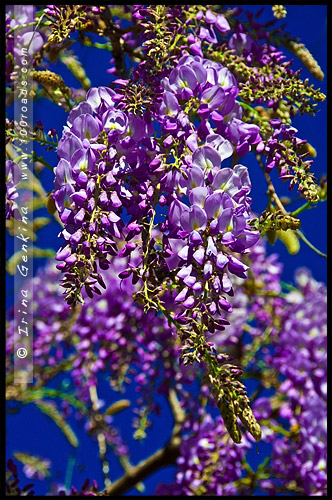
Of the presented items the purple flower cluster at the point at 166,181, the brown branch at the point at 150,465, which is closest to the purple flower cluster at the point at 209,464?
the brown branch at the point at 150,465

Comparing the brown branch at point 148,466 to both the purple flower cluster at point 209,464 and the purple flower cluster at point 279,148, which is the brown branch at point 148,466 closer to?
the purple flower cluster at point 209,464

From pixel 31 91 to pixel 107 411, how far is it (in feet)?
3.48

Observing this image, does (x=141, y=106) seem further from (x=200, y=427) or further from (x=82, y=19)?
(x=200, y=427)

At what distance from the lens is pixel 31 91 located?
1165mm

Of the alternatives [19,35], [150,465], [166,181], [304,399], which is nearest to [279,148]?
[166,181]

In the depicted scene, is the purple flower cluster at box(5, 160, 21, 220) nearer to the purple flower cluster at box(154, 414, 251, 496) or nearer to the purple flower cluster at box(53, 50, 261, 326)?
the purple flower cluster at box(53, 50, 261, 326)

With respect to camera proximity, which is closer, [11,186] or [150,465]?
[11,186]

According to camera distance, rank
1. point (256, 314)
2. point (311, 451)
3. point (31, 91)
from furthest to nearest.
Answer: point (256, 314) → point (311, 451) → point (31, 91)

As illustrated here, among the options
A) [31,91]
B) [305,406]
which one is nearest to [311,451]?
[305,406]

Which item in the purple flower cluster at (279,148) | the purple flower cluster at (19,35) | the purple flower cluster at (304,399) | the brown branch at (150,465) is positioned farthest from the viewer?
the brown branch at (150,465)

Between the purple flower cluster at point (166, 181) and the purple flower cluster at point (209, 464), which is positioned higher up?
the purple flower cluster at point (166, 181)

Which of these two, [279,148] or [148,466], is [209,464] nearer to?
[148,466]

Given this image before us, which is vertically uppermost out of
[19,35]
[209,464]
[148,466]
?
[19,35]

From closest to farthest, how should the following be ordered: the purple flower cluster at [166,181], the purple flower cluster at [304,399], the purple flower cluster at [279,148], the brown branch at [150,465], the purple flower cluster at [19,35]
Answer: the purple flower cluster at [166,181]
the purple flower cluster at [279,148]
the purple flower cluster at [19,35]
the purple flower cluster at [304,399]
the brown branch at [150,465]
